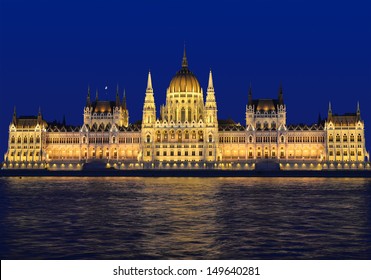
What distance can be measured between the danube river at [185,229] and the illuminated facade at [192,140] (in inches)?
3403

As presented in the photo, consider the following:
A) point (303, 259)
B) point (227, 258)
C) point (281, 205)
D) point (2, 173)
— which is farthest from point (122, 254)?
point (2, 173)

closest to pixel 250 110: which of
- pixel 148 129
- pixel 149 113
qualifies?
pixel 149 113

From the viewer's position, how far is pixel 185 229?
33344mm

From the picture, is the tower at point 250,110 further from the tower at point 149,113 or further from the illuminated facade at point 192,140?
the tower at point 149,113

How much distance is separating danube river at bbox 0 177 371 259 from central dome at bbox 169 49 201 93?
10301 centimetres

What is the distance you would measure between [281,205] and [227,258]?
83.0 feet

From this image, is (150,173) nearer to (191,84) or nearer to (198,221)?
(191,84)

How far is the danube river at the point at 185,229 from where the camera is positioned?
26.5 metres

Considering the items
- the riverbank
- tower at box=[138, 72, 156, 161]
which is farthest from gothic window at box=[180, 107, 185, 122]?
the riverbank

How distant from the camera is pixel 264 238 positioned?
30422 millimetres

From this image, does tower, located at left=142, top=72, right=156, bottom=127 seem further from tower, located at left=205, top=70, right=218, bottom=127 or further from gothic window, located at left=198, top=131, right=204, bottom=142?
tower, located at left=205, top=70, right=218, bottom=127

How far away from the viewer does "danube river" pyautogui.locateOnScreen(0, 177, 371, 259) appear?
26.5 metres

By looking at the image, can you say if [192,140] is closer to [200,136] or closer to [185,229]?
[200,136]

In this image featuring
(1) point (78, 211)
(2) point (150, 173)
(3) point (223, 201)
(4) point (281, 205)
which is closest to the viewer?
(1) point (78, 211)
